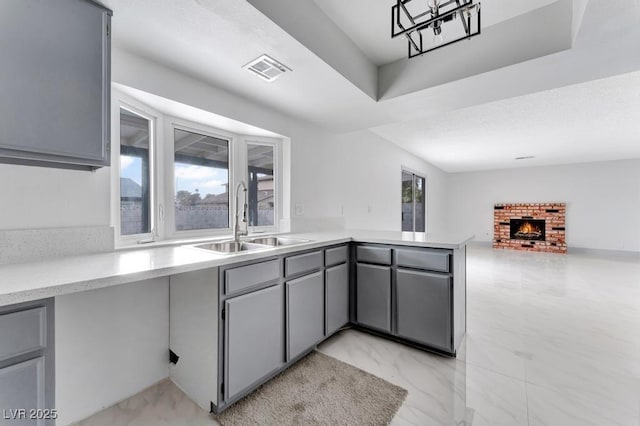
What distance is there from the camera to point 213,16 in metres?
1.35

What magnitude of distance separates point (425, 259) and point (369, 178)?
2411mm

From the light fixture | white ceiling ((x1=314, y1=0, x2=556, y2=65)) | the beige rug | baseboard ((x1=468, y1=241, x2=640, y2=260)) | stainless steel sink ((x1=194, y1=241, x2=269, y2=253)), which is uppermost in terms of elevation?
white ceiling ((x1=314, y1=0, x2=556, y2=65))

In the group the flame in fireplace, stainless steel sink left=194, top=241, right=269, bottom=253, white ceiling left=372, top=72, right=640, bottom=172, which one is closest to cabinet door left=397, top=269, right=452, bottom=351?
stainless steel sink left=194, top=241, right=269, bottom=253

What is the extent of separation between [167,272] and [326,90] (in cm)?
180

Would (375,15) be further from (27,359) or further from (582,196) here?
(582,196)

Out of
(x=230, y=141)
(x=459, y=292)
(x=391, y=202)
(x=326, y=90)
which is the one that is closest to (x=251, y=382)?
(x=459, y=292)

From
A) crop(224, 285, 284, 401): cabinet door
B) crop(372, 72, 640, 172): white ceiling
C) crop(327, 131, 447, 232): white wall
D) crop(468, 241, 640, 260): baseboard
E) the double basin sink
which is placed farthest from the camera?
crop(468, 241, 640, 260): baseboard

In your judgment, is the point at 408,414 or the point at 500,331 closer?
the point at 408,414

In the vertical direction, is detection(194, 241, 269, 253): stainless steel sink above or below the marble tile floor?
above

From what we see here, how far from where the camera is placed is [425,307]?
2078 mm

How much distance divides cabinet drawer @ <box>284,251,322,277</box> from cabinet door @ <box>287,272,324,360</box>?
6 centimetres

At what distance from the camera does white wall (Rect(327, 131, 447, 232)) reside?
12.0 ft

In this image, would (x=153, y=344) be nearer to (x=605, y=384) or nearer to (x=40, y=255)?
(x=40, y=255)

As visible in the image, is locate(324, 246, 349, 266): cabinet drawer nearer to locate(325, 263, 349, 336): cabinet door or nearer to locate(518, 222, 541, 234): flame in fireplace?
locate(325, 263, 349, 336): cabinet door
